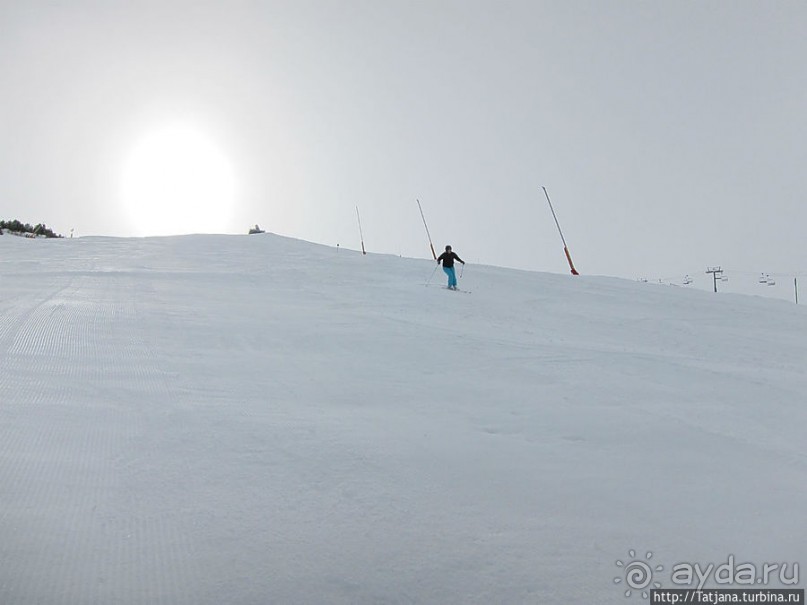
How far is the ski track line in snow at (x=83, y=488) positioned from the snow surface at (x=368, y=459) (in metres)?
0.02

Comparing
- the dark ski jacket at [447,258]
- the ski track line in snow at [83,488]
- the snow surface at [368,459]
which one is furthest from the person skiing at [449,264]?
the ski track line in snow at [83,488]

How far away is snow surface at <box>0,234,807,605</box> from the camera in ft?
13.3

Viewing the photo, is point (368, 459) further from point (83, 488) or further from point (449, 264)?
point (449, 264)

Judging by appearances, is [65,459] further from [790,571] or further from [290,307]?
[290,307]

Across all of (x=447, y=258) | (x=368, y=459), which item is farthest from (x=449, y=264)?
(x=368, y=459)

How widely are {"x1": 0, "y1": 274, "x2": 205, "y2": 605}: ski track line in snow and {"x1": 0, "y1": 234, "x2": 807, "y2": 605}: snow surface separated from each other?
2 cm

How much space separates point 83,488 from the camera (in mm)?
4676

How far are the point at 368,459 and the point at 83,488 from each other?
7.20ft

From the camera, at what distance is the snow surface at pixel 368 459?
4062 mm

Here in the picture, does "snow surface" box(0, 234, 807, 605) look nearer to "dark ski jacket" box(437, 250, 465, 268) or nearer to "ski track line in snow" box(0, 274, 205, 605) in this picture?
"ski track line in snow" box(0, 274, 205, 605)

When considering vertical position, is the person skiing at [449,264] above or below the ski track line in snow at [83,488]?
above

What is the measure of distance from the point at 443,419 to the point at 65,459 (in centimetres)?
359

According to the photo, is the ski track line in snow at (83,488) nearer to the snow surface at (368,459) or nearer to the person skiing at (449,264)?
the snow surface at (368,459)

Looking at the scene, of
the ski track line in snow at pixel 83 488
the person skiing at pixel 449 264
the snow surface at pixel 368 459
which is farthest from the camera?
the person skiing at pixel 449 264
